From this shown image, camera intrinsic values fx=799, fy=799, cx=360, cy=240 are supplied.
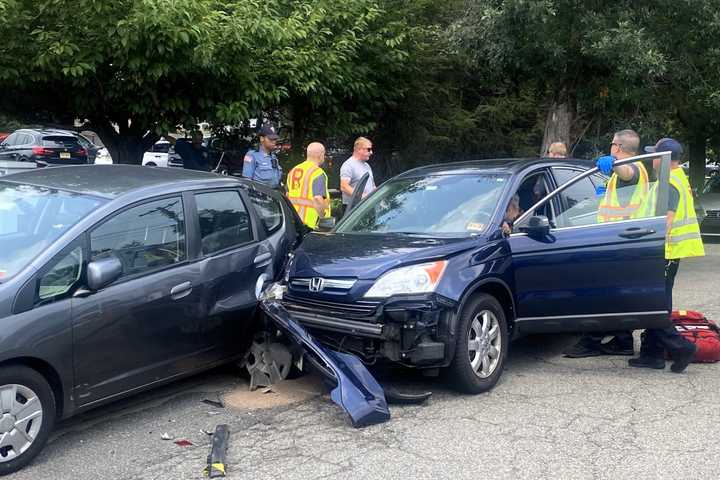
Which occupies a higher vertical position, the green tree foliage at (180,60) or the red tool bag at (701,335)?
the green tree foliage at (180,60)

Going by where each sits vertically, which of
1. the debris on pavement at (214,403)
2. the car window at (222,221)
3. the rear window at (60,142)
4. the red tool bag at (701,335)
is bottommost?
the debris on pavement at (214,403)

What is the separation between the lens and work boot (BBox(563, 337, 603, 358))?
6801mm

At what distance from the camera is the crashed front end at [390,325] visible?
5.27 metres

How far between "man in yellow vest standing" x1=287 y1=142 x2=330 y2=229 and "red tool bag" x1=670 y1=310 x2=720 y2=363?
3647 millimetres

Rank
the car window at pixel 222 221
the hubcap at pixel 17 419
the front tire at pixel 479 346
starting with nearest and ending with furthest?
the hubcap at pixel 17 419
the front tire at pixel 479 346
the car window at pixel 222 221

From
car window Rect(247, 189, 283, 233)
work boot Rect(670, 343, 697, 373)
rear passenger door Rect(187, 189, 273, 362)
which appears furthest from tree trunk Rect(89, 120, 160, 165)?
work boot Rect(670, 343, 697, 373)

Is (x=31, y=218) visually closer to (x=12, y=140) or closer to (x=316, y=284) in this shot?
(x=316, y=284)

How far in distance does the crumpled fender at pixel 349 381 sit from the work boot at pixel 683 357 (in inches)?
98.0

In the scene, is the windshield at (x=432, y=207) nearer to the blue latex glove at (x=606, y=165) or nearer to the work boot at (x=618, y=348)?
the blue latex glove at (x=606, y=165)

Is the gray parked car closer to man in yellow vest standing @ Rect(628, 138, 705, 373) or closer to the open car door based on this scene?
the open car door

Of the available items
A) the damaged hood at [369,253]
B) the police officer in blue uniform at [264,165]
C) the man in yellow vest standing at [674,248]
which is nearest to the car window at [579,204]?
the man in yellow vest standing at [674,248]

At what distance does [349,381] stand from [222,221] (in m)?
1.61

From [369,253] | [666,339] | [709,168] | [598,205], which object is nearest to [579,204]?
[598,205]

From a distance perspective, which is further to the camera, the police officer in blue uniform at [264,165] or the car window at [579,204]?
the police officer in blue uniform at [264,165]
